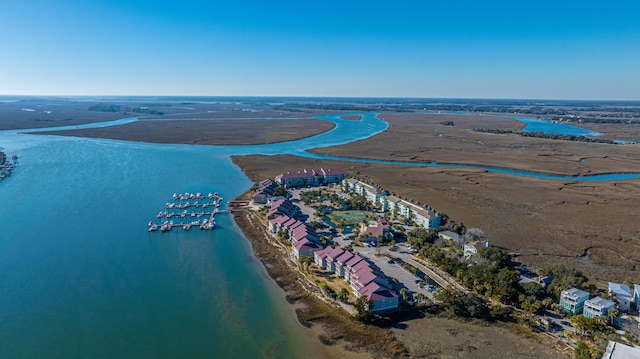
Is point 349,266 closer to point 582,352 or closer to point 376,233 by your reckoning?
point 376,233

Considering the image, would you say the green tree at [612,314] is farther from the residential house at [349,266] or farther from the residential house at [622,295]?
the residential house at [349,266]

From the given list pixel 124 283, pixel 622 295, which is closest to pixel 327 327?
pixel 124 283

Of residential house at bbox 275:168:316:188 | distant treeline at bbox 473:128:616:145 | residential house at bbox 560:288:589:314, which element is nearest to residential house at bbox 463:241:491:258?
residential house at bbox 560:288:589:314

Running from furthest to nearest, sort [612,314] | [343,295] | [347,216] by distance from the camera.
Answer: [347,216] → [343,295] → [612,314]

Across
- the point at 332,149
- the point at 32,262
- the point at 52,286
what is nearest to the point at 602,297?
the point at 52,286

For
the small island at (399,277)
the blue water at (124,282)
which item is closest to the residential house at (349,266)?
the small island at (399,277)

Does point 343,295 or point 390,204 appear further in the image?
point 390,204

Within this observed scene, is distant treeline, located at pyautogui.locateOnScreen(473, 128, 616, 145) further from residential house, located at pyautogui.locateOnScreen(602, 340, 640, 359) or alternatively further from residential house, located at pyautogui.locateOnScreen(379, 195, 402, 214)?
residential house, located at pyautogui.locateOnScreen(602, 340, 640, 359)
